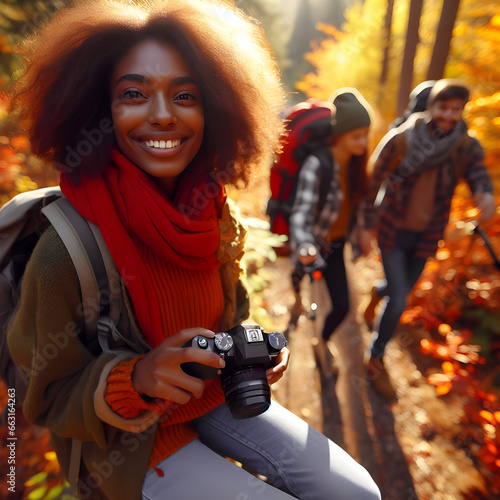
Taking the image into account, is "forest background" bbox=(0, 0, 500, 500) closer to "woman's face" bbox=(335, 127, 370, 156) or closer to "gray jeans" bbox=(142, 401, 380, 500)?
"woman's face" bbox=(335, 127, 370, 156)

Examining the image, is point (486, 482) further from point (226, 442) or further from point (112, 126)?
point (112, 126)

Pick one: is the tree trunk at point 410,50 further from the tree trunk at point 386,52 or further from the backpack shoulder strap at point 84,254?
the backpack shoulder strap at point 84,254

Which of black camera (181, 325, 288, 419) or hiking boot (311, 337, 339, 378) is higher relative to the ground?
black camera (181, 325, 288, 419)

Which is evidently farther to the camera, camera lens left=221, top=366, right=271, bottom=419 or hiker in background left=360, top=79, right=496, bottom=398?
hiker in background left=360, top=79, right=496, bottom=398

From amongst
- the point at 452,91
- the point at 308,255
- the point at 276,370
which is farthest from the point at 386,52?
the point at 276,370

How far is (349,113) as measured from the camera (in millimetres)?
2615

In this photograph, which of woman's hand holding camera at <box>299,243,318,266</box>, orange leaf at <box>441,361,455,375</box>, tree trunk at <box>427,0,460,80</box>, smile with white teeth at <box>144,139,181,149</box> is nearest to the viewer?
smile with white teeth at <box>144,139,181,149</box>

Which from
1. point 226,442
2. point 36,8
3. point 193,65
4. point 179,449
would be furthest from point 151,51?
point 36,8

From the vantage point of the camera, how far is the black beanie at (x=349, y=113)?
260 centimetres

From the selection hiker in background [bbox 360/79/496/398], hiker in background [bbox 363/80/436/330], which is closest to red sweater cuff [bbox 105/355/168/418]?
hiker in background [bbox 360/79/496/398]

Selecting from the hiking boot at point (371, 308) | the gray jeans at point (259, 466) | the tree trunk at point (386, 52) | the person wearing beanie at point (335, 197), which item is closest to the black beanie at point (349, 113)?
the person wearing beanie at point (335, 197)

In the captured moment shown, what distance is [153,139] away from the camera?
130 cm

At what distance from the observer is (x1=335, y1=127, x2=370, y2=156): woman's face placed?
8.80 ft

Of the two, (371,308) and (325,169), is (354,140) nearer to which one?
(325,169)
